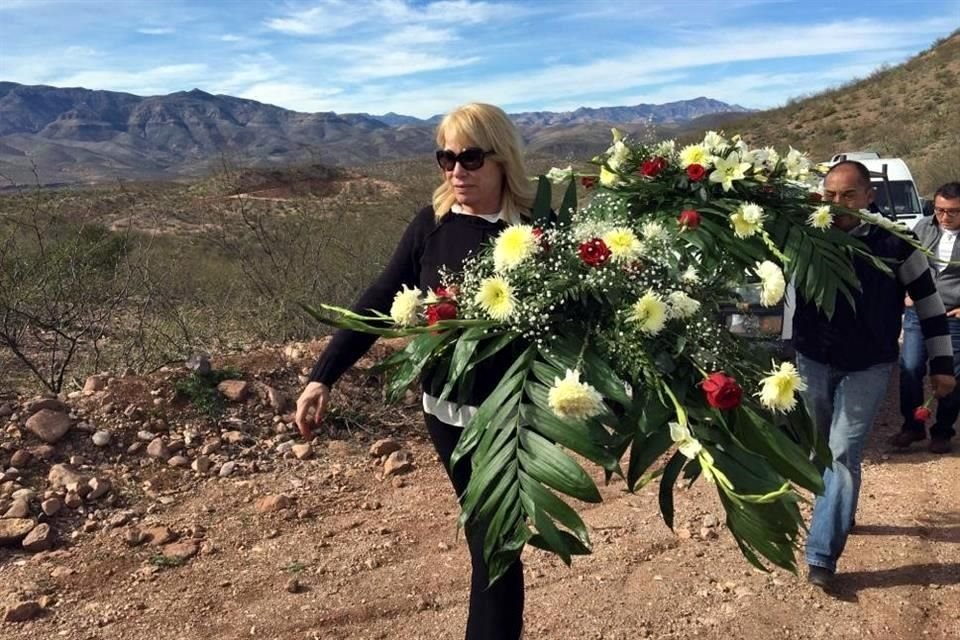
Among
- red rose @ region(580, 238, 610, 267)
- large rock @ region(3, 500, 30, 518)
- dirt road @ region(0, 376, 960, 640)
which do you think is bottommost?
dirt road @ region(0, 376, 960, 640)

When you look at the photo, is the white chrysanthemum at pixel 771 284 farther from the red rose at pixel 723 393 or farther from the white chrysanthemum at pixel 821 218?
the white chrysanthemum at pixel 821 218

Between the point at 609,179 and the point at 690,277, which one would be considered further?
the point at 609,179

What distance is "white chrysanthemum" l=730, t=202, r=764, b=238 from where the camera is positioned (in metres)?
2.47

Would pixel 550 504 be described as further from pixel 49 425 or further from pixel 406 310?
pixel 49 425

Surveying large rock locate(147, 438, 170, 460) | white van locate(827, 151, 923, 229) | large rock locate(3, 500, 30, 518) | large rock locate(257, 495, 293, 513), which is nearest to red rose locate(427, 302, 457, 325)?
large rock locate(257, 495, 293, 513)

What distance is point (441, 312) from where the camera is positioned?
215cm

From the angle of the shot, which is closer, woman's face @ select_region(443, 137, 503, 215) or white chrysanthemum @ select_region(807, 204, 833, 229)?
woman's face @ select_region(443, 137, 503, 215)

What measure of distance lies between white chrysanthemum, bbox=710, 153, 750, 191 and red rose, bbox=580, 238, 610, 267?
83 centimetres

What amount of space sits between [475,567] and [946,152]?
25.0m

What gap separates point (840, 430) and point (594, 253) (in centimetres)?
221

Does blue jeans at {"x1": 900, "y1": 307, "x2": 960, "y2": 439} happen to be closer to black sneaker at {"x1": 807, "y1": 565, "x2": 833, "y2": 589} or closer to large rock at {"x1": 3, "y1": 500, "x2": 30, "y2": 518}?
black sneaker at {"x1": 807, "y1": 565, "x2": 833, "y2": 589}

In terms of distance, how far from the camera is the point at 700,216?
101 inches

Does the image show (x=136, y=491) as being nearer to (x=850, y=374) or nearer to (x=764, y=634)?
(x=764, y=634)

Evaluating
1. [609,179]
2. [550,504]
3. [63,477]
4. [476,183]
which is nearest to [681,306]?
[550,504]
